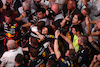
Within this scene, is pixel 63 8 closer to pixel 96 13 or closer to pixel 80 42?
pixel 96 13

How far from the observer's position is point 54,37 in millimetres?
1943

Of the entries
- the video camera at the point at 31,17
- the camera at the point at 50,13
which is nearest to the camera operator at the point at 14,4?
the video camera at the point at 31,17

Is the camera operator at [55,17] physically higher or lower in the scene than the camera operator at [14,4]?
lower

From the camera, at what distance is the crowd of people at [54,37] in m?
1.62

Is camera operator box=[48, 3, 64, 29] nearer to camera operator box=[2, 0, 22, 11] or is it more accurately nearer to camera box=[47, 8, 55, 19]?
camera box=[47, 8, 55, 19]

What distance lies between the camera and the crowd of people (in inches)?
63.7

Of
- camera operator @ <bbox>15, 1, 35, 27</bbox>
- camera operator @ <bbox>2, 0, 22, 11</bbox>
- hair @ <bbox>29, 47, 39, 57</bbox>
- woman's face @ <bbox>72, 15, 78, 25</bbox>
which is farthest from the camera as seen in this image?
camera operator @ <bbox>2, 0, 22, 11</bbox>

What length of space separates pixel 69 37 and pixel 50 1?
111cm

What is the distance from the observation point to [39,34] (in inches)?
78.0

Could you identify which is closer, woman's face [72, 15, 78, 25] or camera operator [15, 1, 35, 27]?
woman's face [72, 15, 78, 25]

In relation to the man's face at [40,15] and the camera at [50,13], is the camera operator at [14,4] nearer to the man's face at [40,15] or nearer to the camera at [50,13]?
the man's face at [40,15]

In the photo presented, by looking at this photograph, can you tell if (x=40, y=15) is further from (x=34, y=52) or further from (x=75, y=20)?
(x=34, y=52)

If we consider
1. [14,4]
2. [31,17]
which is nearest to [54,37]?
[31,17]

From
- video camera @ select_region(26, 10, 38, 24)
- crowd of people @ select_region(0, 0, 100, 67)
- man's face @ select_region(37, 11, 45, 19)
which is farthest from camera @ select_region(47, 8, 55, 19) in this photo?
video camera @ select_region(26, 10, 38, 24)
